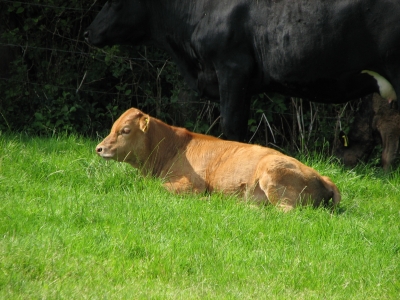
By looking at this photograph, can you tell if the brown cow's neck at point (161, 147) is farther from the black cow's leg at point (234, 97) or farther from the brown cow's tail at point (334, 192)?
the brown cow's tail at point (334, 192)

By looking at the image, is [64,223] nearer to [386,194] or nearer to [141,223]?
[141,223]

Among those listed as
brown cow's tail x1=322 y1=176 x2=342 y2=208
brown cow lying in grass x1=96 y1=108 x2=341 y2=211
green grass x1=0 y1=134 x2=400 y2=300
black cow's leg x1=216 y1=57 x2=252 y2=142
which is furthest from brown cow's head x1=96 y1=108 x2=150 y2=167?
brown cow's tail x1=322 y1=176 x2=342 y2=208

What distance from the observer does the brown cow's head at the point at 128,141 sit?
786 cm

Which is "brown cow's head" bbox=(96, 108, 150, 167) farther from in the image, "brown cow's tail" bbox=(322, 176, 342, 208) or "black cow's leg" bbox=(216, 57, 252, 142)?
"brown cow's tail" bbox=(322, 176, 342, 208)

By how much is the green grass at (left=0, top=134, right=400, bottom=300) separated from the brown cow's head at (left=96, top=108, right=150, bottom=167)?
0.53 feet

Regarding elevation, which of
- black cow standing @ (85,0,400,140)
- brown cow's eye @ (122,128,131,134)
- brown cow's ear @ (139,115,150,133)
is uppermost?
black cow standing @ (85,0,400,140)

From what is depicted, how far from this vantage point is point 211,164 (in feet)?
25.7

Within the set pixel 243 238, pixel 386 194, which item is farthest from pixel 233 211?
pixel 386 194

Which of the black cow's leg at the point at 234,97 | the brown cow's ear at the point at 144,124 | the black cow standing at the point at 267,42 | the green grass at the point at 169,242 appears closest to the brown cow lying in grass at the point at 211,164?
the brown cow's ear at the point at 144,124

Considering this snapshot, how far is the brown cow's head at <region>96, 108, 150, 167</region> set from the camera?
786 centimetres

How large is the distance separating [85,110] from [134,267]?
5.67 m

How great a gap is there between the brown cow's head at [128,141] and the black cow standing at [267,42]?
1.28m

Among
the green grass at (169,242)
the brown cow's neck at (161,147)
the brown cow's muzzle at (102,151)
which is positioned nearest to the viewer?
the green grass at (169,242)

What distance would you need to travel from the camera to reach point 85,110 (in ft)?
36.8
